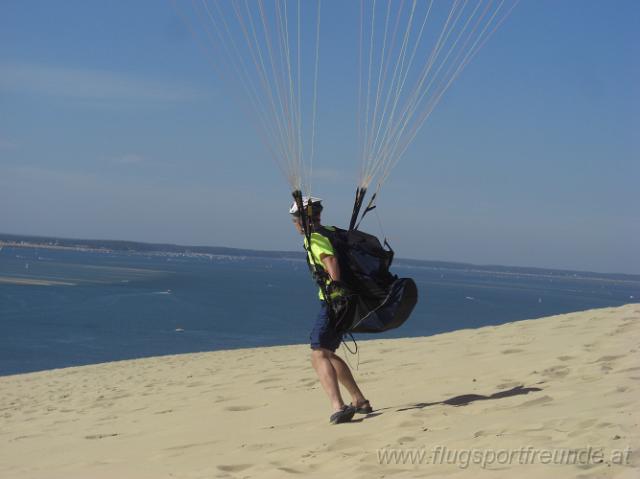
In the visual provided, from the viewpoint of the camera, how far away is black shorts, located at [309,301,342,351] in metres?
6.20

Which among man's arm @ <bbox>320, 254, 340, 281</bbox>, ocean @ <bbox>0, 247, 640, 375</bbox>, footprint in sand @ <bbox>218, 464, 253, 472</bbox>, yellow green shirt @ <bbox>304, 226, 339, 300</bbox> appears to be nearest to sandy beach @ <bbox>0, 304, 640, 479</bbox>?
footprint in sand @ <bbox>218, 464, 253, 472</bbox>

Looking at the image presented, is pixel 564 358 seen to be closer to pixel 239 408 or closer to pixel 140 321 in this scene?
pixel 239 408

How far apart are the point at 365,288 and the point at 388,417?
984 mm

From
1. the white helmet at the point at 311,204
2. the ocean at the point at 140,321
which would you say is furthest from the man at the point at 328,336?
the ocean at the point at 140,321

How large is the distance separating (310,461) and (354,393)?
1.42m

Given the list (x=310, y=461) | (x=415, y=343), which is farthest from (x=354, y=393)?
(x=415, y=343)

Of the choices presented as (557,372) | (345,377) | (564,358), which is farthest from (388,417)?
(564,358)

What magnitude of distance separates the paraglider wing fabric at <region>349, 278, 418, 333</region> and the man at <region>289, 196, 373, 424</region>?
19 cm

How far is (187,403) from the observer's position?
8867 millimetres

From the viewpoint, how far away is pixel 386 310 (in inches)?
242

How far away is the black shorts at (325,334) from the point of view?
6199mm

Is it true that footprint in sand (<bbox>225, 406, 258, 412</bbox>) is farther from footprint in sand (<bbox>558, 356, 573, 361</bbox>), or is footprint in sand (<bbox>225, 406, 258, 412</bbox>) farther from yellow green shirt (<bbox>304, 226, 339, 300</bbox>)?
footprint in sand (<bbox>558, 356, 573, 361</bbox>)

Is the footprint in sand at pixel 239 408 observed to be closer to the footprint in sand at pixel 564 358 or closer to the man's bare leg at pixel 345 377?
the man's bare leg at pixel 345 377

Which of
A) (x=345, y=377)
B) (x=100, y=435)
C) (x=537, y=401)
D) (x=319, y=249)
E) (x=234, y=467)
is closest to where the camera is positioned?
(x=234, y=467)
